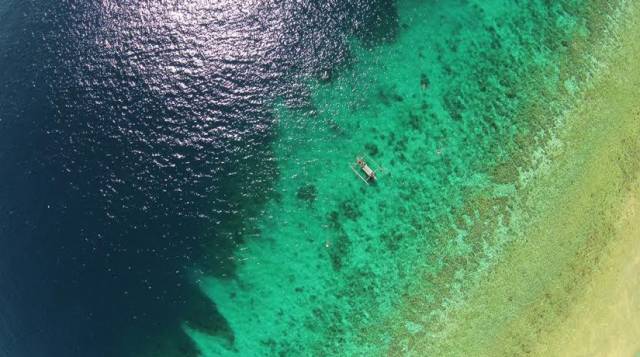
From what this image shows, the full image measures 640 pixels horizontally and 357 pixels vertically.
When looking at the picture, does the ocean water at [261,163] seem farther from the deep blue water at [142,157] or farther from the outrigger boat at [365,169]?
the outrigger boat at [365,169]

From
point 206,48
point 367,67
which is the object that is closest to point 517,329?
point 367,67

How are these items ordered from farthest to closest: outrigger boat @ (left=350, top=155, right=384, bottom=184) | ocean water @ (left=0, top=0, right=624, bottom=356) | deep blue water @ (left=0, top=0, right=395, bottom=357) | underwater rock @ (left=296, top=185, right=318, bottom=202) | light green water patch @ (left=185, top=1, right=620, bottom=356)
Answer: deep blue water @ (left=0, top=0, right=395, bottom=357) → underwater rock @ (left=296, top=185, right=318, bottom=202) → outrigger boat @ (left=350, top=155, right=384, bottom=184) → ocean water @ (left=0, top=0, right=624, bottom=356) → light green water patch @ (left=185, top=1, right=620, bottom=356)

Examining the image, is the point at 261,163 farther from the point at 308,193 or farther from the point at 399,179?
the point at 399,179

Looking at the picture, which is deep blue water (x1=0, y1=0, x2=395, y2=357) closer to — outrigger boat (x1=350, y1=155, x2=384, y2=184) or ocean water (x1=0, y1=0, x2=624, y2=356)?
ocean water (x1=0, y1=0, x2=624, y2=356)

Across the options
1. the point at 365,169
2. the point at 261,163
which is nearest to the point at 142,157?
the point at 261,163

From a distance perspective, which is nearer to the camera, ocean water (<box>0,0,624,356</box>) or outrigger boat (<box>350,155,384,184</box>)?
ocean water (<box>0,0,624,356</box>)

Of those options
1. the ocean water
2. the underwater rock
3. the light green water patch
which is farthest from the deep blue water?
the underwater rock
